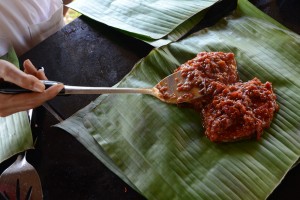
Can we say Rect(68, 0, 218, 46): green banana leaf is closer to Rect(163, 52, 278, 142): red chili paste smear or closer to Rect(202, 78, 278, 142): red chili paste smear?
Rect(163, 52, 278, 142): red chili paste smear

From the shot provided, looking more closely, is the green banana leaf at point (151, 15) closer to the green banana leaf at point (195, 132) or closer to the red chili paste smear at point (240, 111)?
the green banana leaf at point (195, 132)

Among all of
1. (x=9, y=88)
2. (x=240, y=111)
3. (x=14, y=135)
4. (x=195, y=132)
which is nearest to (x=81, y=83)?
(x=14, y=135)

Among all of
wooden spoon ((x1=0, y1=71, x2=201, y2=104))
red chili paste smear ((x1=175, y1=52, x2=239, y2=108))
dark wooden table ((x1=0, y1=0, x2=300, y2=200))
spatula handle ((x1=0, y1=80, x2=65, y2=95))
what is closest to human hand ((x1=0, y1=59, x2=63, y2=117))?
spatula handle ((x1=0, y1=80, x2=65, y2=95))

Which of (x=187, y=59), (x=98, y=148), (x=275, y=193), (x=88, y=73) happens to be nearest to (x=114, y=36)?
(x=88, y=73)

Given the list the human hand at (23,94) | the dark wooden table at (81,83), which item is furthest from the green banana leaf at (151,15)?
the human hand at (23,94)

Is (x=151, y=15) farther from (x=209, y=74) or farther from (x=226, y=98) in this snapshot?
(x=226, y=98)

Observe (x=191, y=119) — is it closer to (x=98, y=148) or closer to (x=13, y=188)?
(x=98, y=148)
